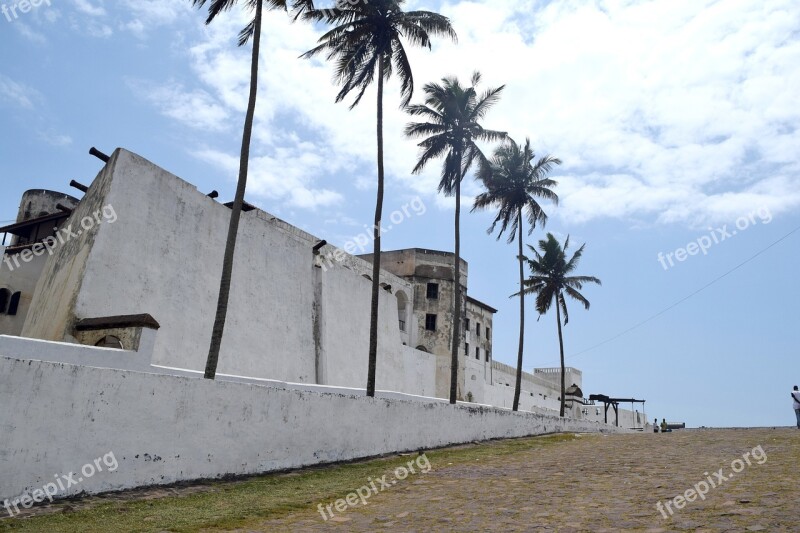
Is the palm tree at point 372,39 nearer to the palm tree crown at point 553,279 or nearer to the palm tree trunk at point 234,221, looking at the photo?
the palm tree trunk at point 234,221

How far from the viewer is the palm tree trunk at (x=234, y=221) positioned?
1370cm

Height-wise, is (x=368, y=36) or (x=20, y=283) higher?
(x=368, y=36)

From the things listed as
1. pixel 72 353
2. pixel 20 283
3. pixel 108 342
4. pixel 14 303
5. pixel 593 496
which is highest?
pixel 20 283

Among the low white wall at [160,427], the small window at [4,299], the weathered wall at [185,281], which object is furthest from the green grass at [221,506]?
the small window at [4,299]

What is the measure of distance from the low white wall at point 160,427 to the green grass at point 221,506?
1.74 feet

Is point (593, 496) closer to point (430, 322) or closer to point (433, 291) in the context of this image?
point (430, 322)

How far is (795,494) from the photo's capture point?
893cm

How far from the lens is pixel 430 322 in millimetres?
41312

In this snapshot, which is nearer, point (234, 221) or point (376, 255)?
point (234, 221)

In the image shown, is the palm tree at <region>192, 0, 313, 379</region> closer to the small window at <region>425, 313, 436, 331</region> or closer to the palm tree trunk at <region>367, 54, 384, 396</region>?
the palm tree trunk at <region>367, 54, 384, 396</region>

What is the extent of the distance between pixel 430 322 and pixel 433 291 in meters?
2.09

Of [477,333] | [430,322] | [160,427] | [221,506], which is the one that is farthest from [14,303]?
[477,333]

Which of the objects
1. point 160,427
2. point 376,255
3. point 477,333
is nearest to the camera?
point 160,427

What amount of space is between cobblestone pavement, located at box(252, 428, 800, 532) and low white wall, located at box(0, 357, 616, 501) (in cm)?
262
